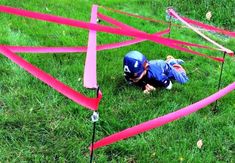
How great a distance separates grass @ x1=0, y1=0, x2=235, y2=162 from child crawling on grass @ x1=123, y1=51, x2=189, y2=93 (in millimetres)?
79

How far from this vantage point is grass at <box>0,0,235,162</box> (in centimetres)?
326

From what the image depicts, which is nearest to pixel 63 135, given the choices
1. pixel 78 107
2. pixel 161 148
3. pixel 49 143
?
pixel 49 143

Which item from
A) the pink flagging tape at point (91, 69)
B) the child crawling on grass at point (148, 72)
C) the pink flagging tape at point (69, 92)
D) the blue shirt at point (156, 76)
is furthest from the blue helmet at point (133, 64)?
the pink flagging tape at point (69, 92)

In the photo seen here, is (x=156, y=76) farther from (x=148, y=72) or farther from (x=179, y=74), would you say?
(x=179, y=74)

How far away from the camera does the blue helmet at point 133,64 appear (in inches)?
157

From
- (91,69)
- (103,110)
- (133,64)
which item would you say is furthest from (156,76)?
(91,69)

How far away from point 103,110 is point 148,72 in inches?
27.1

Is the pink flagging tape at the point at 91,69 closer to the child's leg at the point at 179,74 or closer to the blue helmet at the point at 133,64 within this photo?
the blue helmet at the point at 133,64

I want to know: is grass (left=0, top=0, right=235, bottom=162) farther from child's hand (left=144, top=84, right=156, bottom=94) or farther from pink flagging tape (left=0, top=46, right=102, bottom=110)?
pink flagging tape (left=0, top=46, right=102, bottom=110)

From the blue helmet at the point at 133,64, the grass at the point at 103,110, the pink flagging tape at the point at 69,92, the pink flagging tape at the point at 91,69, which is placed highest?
the pink flagging tape at the point at 91,69

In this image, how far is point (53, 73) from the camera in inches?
168

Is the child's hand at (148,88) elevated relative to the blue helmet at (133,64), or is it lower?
lower

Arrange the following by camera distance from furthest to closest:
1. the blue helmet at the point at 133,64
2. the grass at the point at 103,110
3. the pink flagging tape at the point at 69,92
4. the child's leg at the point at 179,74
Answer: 1. the child's leg at the point at 179,74
2. the blue helmet at the point at 133,64
3. the grass at the point at 103,110
4. the pink flagging tape at the point at 69,92

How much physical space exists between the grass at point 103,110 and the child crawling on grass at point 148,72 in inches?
3.1
